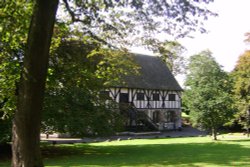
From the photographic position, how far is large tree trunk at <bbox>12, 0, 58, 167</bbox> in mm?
7332

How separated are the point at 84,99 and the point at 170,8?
40.1 feet

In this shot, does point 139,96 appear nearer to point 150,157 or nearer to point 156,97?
point 156,97

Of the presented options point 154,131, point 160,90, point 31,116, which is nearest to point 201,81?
point 154,131

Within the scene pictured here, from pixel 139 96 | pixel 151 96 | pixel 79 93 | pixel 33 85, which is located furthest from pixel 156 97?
pixel 33 85

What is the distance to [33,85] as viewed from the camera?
7375 mm

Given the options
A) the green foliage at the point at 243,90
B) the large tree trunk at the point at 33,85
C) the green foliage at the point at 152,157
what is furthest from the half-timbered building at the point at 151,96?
the large tree trunk at the point at 33,85

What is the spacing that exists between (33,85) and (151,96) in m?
38.3

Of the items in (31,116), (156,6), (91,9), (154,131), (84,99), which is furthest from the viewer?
(154,131)

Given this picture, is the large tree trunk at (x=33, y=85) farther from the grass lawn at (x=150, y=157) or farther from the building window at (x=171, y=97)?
the building window at (x=171, y=97)

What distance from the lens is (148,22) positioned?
8.91 meters

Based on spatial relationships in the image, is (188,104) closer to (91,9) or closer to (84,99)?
(84,99)

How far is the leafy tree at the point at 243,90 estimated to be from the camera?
117 feet

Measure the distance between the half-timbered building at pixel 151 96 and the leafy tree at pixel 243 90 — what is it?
30.3 ft

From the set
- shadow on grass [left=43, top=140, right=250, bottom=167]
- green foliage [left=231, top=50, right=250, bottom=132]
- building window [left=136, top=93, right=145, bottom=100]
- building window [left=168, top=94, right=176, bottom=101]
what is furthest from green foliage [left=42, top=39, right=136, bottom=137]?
building window [left=168, top=94, right=176, bottom=101]
